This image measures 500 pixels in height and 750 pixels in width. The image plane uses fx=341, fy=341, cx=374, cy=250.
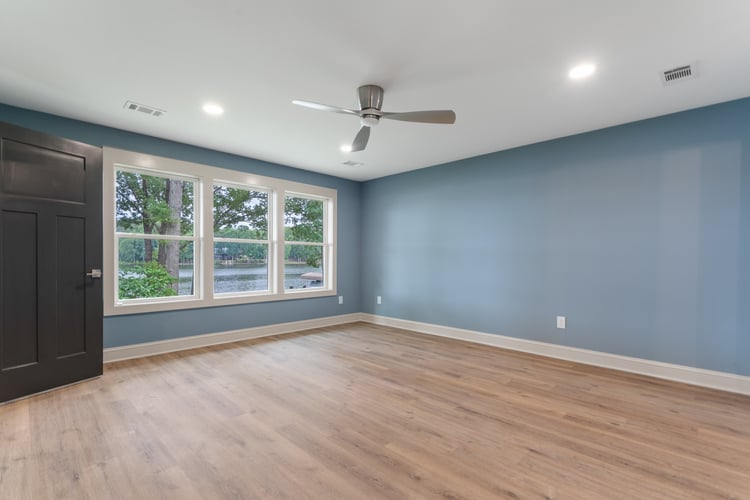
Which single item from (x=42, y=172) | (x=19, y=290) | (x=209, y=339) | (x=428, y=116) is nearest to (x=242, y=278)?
(x=209, y=339)

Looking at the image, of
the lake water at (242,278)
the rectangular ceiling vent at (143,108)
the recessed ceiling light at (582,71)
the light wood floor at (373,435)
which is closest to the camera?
the light wood floor at (373,435)

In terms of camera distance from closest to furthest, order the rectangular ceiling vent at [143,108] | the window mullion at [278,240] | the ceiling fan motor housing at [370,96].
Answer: the ceiling fan motor housing at [370,96] < the rectangular ceiling vent at [143,108] < the window mullion at [278,240]

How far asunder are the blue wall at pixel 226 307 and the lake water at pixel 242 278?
0.28 m

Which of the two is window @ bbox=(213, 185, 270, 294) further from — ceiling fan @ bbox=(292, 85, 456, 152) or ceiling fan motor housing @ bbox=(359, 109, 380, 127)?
ceiling fan motor housing @ bbox=(359, 109, 380, 127)

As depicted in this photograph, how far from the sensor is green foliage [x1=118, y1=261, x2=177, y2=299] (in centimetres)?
394

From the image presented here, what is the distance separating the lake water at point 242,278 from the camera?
4.45 meters

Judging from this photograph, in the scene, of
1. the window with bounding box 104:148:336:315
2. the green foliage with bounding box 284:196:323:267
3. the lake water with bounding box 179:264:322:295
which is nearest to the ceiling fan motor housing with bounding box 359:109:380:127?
the window with bounding box 104:148:336:315

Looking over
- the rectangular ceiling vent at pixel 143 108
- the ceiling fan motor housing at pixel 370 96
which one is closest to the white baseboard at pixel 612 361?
the ceiling fan motor housing at pixel 370 96

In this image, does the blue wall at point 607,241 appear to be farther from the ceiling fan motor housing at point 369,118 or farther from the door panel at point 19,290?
the door panel at point 19,290

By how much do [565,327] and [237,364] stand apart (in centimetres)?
375

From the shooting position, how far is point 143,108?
327 centimetres

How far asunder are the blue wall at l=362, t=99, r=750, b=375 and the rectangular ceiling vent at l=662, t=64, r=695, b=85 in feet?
2.87

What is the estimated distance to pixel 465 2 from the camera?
1.89m

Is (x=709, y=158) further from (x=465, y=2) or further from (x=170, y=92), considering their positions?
(x=170, y=92)
